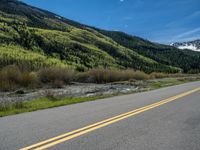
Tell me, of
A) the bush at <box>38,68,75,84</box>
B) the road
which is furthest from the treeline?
the road

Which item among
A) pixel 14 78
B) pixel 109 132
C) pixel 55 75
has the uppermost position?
pixel 55 75

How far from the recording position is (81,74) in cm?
3866

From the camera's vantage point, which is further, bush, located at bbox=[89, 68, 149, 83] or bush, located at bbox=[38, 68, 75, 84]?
bush, located at bbox=[89, 68, 149, 83]

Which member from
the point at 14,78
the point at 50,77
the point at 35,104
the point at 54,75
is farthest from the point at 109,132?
the point at 54,75

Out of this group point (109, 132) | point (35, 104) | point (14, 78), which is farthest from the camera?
point (14, 78)

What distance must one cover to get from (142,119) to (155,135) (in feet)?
7.52

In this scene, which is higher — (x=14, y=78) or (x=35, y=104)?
(x=14, y=78)

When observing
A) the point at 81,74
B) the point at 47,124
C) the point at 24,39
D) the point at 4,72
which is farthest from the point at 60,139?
the point at 24,39

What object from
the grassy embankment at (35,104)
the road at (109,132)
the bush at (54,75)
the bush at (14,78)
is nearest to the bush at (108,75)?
the bush at (54,75)

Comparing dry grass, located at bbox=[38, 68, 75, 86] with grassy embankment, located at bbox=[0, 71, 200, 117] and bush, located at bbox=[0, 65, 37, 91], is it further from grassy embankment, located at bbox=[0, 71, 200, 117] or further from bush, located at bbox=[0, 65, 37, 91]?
grassy embankment, located at bbox=[0, 71, 200, 117]

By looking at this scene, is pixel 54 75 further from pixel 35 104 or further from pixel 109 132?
pixel 109 132

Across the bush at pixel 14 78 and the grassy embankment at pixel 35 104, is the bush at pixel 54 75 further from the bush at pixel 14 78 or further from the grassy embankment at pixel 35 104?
the grassy embankment at pixel 35 104

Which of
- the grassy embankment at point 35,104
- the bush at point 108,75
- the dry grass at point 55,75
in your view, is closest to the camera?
the grassy embankment at point 35,104

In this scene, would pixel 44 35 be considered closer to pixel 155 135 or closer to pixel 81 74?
pixel 81 74
